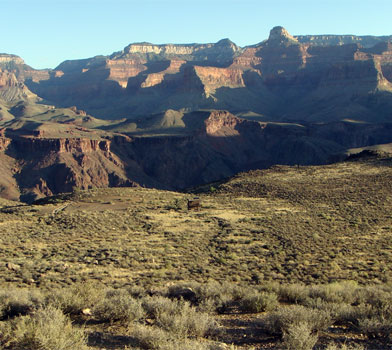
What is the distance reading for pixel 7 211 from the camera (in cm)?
4209

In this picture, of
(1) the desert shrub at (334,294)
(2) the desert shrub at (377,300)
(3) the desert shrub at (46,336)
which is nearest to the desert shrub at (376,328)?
(2) the desert shrub at (377,300)

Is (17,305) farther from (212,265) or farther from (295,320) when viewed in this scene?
(212,265)

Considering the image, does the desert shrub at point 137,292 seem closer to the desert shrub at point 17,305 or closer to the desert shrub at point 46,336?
the desert shrub at point 17,305

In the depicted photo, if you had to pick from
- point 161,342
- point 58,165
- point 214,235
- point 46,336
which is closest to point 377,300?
point 161,342

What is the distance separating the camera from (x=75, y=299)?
15141 millimetres

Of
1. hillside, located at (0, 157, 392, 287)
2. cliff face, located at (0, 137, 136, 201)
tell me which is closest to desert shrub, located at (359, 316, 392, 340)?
hillside, located at (0, 157, 392, 287)

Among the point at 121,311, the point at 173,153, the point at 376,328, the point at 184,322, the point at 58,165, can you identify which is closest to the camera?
the point at 184,322

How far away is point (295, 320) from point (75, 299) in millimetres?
6908

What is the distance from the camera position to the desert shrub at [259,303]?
52.3ft

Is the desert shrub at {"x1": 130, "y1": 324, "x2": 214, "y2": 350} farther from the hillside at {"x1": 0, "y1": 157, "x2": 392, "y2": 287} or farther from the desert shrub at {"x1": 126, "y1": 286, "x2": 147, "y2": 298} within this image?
the hillside at {"x1": 0, "y1": 157, "x2": 392, "y2": 287}

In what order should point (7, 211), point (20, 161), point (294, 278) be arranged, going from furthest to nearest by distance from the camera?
point (20, 161)
point (7, 211)
point (294, 278)

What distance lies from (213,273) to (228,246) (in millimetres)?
6268

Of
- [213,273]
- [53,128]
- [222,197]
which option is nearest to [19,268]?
[213,273]

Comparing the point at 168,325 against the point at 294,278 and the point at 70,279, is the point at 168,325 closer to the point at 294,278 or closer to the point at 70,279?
the point at 70,279
